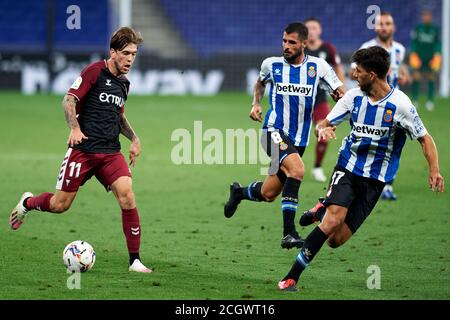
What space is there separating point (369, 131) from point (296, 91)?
6.81ft

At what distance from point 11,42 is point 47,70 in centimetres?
371

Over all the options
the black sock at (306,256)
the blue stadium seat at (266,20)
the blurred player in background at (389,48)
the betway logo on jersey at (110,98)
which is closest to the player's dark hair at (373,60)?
the black sock at (306,256)

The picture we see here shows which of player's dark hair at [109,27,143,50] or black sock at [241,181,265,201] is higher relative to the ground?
player's dark hair at [109,27,143,50]

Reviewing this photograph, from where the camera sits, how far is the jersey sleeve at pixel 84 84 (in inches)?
322

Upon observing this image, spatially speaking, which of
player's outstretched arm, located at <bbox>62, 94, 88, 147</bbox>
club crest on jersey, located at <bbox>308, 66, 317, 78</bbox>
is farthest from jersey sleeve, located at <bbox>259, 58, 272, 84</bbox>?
player's outstretched arm, located at <bbox>62, 94, 88, 147</bbox>

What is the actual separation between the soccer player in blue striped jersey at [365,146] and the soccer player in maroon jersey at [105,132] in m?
1.58

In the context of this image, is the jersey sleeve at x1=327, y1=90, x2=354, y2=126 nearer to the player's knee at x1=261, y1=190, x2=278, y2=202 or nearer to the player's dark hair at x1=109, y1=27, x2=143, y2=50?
the player's dark hair at x1=109, y1=27, x2=143, y2=50

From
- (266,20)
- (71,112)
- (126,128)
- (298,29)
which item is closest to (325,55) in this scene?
(298,29)

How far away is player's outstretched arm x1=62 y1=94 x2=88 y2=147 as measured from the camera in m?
8.02

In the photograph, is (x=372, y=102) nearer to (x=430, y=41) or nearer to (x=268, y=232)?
(x=268, y=232)

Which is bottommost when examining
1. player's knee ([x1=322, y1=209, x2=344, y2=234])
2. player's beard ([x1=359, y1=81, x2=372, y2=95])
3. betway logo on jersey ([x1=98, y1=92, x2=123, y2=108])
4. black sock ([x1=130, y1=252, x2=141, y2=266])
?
black sock ([x1=130, y1=252, x2=141, y2=266])

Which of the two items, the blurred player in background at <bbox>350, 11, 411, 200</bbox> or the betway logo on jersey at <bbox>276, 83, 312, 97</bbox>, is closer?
the betway logo on jersey at <bbox>276, 83, 312, 97</bbox>

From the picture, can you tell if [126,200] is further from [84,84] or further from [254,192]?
[254,192]
